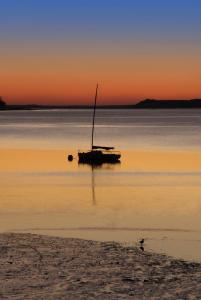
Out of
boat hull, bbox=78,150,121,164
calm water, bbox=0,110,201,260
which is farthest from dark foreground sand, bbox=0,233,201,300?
boat hull, bbox=78,150,121,164

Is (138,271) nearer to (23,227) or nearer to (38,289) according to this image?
(38,289)

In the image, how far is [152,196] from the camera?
4150cm

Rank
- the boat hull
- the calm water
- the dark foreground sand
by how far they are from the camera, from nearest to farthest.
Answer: the dark foreground sand < the calm water < the boat hull

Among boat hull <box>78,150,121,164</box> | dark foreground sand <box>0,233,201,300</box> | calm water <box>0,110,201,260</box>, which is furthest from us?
boat hull <box>78,150,121,164</box>

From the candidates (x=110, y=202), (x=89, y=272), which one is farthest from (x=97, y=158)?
(x=89, y=272)

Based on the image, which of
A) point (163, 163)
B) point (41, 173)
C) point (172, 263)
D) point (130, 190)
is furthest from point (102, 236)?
point (163, 163)

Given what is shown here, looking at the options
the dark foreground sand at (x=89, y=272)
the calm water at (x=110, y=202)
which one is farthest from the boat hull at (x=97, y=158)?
the dark foreground sand at (x=89, y=272)

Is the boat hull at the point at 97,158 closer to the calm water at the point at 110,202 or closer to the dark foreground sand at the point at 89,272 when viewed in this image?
the calm water at the point at 110,202

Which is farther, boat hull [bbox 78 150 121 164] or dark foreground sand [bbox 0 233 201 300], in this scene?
boat hull [bbox 78 150 121 164]

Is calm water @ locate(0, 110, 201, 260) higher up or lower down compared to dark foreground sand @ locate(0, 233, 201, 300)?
lower down

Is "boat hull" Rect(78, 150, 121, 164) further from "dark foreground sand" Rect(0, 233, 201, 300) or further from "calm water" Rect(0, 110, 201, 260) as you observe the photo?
"dark foreground sand" Rect(0, 233, 201, 300)

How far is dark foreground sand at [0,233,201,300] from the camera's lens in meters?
14.8

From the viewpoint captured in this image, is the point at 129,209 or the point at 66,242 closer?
the point at 66,242

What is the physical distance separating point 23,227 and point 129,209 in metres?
8.62
